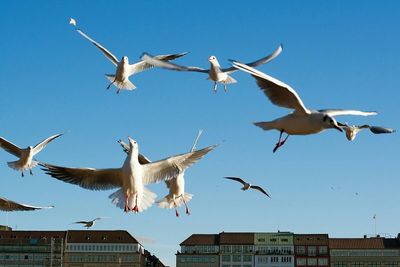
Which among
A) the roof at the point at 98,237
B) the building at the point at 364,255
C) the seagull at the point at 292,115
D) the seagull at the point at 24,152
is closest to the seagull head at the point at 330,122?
the seagull at the point at 292,115

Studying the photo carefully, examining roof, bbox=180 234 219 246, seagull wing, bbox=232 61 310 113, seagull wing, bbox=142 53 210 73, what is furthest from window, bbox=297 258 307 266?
seagull wing, bbox=232 61 310 113

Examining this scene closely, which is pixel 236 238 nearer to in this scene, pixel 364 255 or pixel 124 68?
pixel 364 255

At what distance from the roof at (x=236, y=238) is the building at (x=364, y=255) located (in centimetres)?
1099

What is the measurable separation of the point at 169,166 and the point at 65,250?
330 ft

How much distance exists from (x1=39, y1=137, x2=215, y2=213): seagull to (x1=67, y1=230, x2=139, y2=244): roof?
10091cm

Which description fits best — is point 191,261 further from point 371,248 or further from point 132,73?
point 132,73

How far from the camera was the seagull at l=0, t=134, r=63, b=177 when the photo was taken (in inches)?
1505

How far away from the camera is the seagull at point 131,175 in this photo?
78.3 ft

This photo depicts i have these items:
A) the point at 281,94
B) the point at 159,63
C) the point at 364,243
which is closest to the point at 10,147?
the point at 159,63

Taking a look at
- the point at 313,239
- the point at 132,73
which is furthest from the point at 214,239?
the point at 132,73

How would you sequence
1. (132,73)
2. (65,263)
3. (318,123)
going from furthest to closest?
(65,263), (132,73), (318,123)

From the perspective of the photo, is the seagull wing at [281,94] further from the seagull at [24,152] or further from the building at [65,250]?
the building at [65,250]

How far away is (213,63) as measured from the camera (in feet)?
103

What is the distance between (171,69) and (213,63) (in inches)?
400
